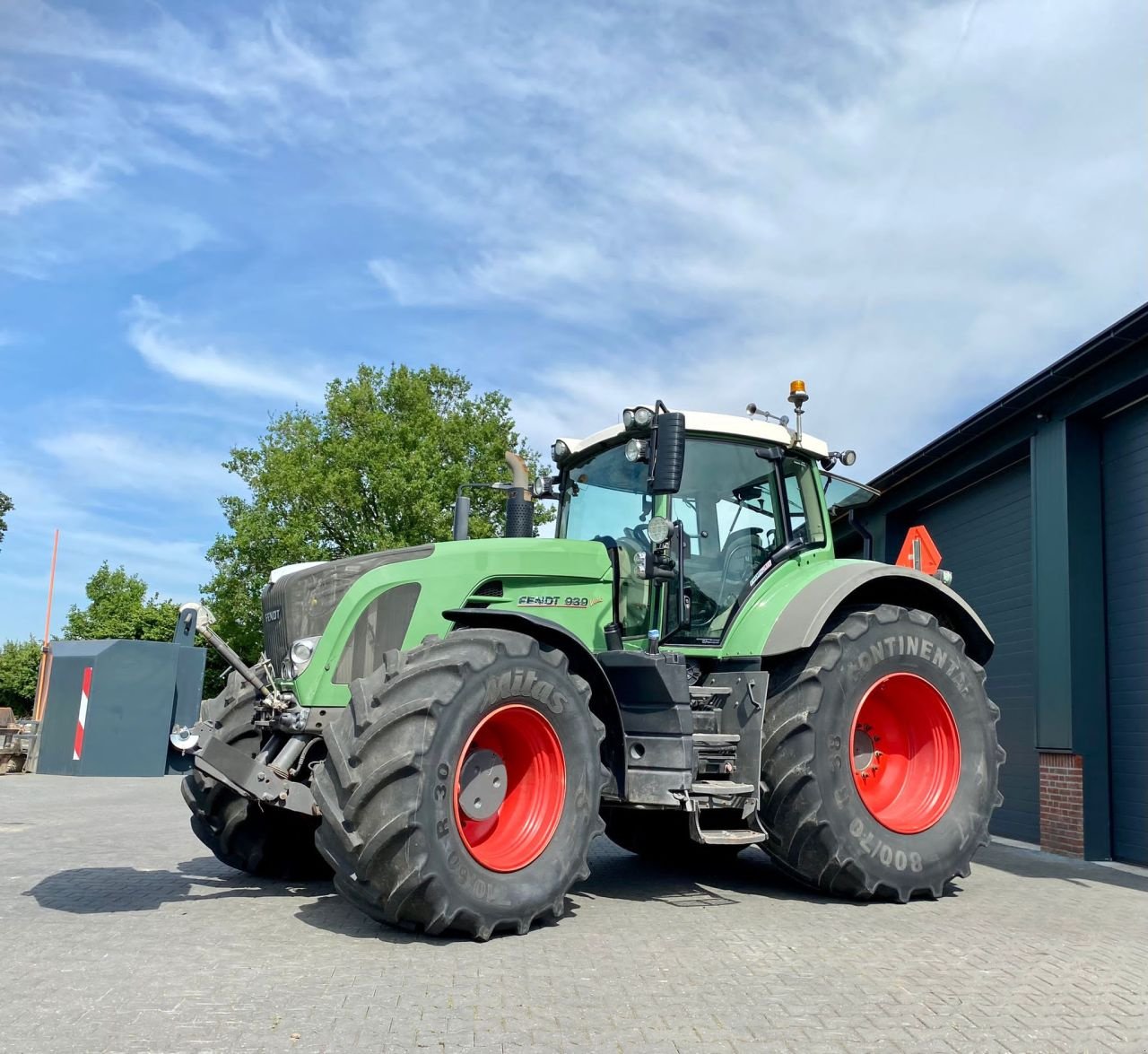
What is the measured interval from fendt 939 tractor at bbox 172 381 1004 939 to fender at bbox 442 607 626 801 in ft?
0.06

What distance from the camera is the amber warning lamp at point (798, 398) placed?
7.41 m

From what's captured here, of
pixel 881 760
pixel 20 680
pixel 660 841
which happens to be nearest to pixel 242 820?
pixel 660 841

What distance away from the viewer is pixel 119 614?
5297 cm

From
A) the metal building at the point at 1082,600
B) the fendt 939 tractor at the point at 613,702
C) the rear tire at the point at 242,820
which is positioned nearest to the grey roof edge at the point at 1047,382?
the metal building at the point at 1082,600

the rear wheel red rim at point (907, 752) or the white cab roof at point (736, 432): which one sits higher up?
the white cab roof at point (736, 432)

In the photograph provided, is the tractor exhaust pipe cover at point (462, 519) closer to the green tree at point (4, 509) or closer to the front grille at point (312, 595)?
the front grille at point (312, 595)

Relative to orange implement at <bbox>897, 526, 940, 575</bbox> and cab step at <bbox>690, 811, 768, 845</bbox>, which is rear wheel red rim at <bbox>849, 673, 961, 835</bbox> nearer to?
cab step at <bbox>690, 811, 768, 845</bbox>

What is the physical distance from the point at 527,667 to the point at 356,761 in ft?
3.15

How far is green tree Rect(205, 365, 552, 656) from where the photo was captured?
31.7m

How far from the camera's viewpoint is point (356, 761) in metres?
4.73

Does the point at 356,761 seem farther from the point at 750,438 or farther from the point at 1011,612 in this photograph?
the point at 1011,612

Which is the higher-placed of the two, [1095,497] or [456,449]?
[456,449]

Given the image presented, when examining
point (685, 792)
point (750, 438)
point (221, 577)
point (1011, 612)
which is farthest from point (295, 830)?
point (221, 577)

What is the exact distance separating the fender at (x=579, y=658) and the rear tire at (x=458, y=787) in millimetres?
175
